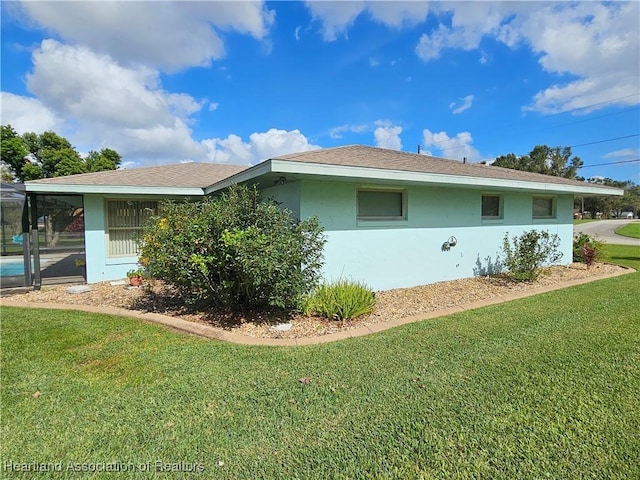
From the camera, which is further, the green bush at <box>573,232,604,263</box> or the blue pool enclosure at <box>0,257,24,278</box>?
the green bush at <box>573,232,604,263</box>

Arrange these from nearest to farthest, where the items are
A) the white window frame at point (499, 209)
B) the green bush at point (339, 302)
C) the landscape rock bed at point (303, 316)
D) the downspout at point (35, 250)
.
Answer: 1. the landscape rock bed at point (303, 316)
2. the green bush at point (339, 302)
3. the downspout at point (35, 250)
4. the white window frame at point (499, 209)

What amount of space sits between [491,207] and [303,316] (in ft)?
22.4

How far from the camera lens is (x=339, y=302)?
217 inches

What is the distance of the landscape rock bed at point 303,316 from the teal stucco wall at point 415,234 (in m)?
0.43

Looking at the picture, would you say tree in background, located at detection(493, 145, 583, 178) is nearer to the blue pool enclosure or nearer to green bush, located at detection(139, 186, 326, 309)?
green bush, located at detection(139, 186, 326, 309)

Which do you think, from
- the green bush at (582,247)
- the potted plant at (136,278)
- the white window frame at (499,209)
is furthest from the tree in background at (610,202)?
the potted plant at (136,278)

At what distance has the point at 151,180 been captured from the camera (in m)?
9.77

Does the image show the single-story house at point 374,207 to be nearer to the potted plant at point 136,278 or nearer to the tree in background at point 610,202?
the potted plant at point 136,278

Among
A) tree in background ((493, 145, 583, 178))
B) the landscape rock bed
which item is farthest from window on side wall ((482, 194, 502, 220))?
tree in background ((493, 145, 583, 178))

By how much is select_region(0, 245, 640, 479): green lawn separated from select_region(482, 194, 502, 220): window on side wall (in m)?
4.77

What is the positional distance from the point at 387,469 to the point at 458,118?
27.4 metres

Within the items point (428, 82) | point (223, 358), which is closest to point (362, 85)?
point (428, 82)

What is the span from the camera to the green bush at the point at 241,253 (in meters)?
4.86

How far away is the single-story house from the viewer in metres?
6.43
